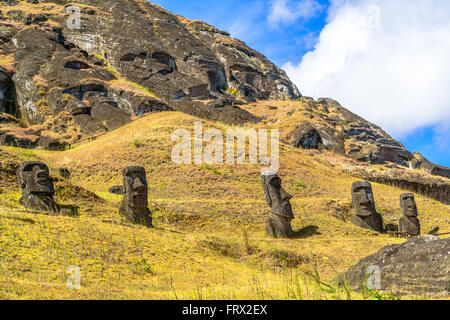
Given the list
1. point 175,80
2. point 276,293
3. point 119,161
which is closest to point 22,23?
point 175,80

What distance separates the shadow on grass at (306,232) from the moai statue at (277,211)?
1.22 feet

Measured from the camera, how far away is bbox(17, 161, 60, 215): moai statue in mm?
12125

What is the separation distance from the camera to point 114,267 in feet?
25.8

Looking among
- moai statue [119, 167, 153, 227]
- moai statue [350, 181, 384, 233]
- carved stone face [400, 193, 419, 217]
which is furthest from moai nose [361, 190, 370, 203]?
moai statue [119, 167, 153, 227]

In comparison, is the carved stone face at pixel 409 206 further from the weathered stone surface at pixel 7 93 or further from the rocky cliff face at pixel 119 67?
the weathered stone surface at pixel 7 93

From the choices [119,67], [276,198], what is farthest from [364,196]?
[119,67]

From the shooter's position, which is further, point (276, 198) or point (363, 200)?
point (363, 200)

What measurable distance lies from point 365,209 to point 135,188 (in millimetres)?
9120

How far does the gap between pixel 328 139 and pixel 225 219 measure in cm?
2484

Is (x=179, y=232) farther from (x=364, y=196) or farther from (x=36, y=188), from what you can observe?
(x=364, y=196)

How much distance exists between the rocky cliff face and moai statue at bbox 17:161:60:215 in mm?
18350

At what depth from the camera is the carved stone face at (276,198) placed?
534 inches

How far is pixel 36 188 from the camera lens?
1227 centimetres
